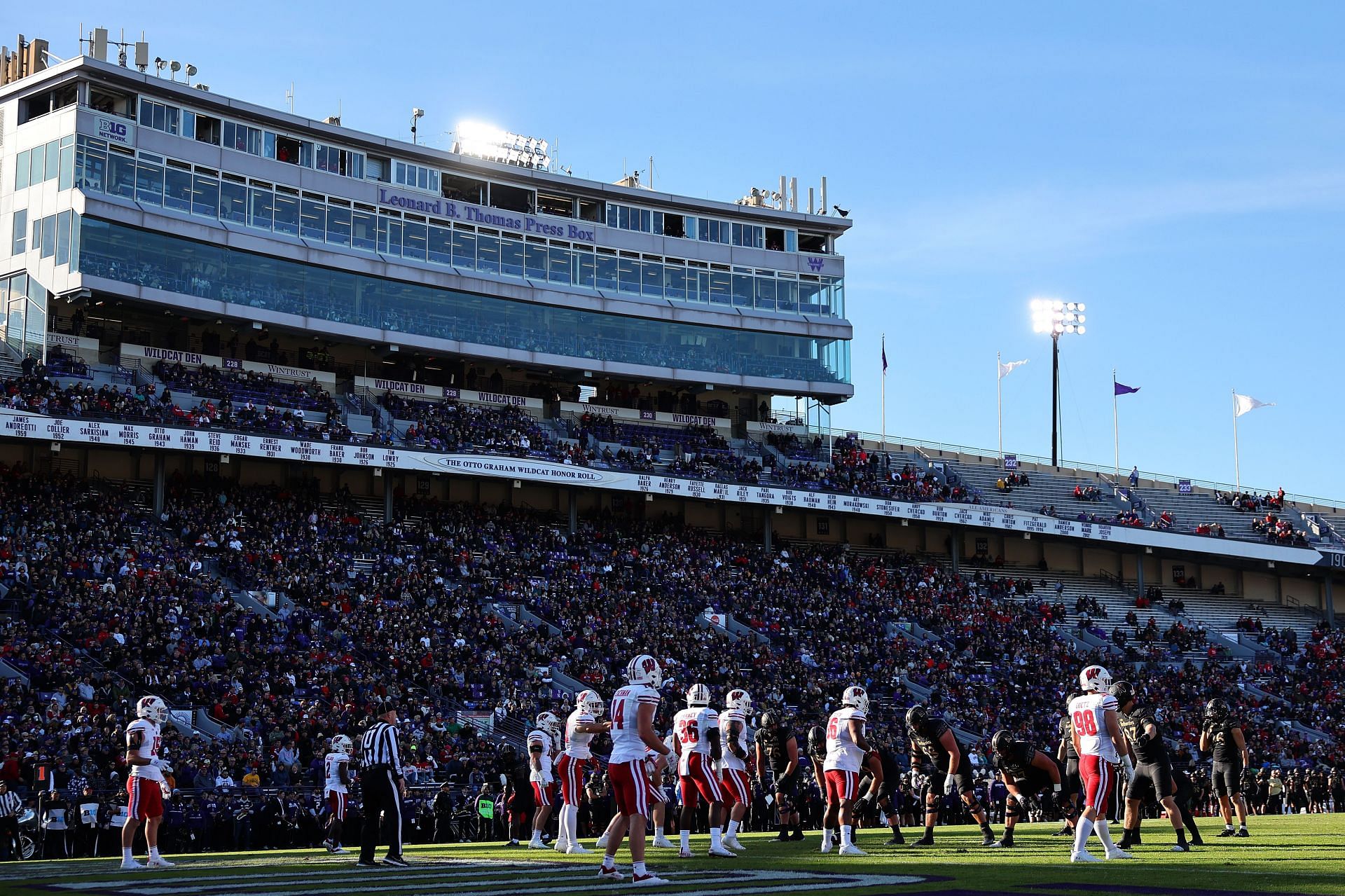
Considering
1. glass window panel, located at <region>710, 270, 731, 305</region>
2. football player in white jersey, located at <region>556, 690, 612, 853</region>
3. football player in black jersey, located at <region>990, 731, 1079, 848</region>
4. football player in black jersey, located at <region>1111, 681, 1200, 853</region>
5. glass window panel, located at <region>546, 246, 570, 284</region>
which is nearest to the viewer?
football player in black jersey, located at <region>1111, 681, 1200, 853</region>

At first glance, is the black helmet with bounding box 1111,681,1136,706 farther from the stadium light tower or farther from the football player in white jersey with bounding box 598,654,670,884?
the stadium light tower

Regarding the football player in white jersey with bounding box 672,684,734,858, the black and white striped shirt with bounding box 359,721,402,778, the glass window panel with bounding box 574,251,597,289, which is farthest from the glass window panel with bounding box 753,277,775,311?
the black and white striped shirt with bounding box 359,721,402,778

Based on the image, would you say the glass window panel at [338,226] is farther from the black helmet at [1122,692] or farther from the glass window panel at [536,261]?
the black helmet at [1122,692]

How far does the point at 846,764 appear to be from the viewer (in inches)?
741

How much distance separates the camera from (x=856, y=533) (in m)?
60.6

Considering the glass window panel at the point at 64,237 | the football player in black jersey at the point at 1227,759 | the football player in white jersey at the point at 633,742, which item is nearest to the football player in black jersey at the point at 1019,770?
the football player in black jersey at the point at 1227,759

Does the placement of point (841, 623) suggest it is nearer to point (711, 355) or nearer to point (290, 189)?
point (711, 355)

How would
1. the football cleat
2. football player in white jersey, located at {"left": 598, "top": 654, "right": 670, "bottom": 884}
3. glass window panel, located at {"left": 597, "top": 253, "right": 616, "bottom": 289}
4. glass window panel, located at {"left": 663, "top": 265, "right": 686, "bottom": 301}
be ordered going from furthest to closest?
glass window panel, located at {"left": 663, "top": 265, "right": 686, "bottom": 301}
glass window panel, located at {"left": 597, "top": 253, "right": 616, "bottom": 289}
football player in white jersey, located at {"left": 598, "top": 654, "right": 670, "bottom": 884}
the football cleat

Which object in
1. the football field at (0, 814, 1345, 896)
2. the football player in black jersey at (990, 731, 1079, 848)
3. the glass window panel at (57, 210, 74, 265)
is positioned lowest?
the football field at (0, 814, 1345, 896)

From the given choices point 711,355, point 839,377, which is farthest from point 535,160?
point 839,377

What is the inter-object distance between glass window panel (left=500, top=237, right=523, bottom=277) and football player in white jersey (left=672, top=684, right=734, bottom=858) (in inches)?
1543

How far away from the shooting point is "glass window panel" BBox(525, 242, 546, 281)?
57.4 metres

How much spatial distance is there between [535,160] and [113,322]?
18.0 meters

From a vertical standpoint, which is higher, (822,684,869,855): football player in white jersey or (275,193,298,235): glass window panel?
(275,193,298,235): glass window panel
